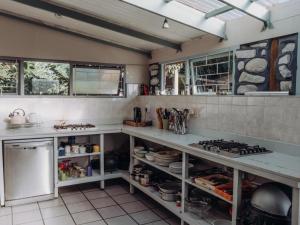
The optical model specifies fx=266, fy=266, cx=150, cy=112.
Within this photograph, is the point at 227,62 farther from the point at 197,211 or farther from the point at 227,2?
the point at 197,211

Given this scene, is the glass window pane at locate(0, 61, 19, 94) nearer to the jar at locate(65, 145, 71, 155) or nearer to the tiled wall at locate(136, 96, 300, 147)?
the jar at locate(65, 145, 71, 155)

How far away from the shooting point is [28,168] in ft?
10.6

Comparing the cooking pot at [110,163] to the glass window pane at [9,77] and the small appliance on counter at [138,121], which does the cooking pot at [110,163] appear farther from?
the glass window pane at [9,77]

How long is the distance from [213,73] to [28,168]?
8.49 ft

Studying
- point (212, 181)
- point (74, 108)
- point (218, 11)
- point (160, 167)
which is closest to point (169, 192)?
point (160, 167)

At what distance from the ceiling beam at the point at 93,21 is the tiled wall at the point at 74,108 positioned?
1132 millimetres

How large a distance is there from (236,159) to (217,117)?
102cm

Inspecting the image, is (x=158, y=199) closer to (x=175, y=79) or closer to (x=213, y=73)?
A: (x=213, y=73)

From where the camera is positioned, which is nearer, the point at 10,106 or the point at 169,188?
the point at 169,188

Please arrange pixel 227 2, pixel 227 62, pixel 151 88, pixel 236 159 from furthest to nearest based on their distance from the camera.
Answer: pixel 151 88
pixel 227 62
pixel 227 2
pixel 236 159

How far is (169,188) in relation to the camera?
3037 millimetres

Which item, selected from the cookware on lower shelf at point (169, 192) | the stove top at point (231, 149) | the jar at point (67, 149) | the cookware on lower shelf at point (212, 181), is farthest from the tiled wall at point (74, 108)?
the cookware on lower shelf at point (212, 181)

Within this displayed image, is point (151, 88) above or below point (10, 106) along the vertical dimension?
above

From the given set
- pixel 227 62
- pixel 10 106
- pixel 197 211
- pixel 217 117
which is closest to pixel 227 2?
pixel 227 62
